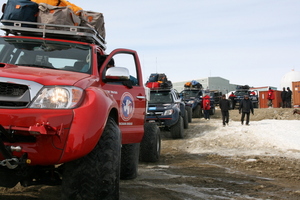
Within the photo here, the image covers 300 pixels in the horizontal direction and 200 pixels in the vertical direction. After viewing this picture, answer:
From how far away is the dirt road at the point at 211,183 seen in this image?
16.0 feet

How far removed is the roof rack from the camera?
491 centimetres

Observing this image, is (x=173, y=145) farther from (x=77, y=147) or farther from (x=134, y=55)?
(x=77, y=147)

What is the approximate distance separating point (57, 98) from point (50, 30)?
192cm

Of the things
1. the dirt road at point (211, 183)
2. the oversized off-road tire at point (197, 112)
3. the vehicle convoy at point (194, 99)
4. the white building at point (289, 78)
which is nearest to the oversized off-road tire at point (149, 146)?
the dirt road at point (211, 183)

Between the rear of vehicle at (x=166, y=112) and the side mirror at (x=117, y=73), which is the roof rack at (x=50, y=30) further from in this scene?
the rear of vehicle at (x=166, y=112)

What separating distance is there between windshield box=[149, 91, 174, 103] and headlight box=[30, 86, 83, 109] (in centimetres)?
1215

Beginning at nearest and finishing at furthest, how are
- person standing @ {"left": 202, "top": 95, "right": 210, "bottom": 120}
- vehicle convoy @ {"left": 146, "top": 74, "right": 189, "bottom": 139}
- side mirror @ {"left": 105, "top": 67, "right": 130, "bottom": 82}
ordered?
side mirror @ {"left": 105, "top": 67, "right": 130, "bottom": 82}, vehicle convoy @ {"left": 146, "top": 74, "right": 189, "bottom": 139}, person standing @ {"left": 202, "top": 95, "right": 210, "bottom": 120}

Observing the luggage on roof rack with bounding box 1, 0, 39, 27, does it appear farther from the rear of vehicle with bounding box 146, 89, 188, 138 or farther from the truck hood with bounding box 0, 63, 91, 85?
the rear of vehicle with bounding box 146, 89, 188, 138

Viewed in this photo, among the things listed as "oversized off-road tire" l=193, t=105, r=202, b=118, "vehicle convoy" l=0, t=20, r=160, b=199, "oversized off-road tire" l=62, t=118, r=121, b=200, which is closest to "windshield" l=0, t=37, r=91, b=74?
"vehicle convoy" l=0, t=20, r=160, b=199

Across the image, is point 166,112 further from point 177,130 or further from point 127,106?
point 127,106

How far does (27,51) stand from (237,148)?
31.4ft

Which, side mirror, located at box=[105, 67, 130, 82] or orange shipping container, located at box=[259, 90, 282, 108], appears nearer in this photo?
side mirror, located at box=[105, 67, 130, 82]

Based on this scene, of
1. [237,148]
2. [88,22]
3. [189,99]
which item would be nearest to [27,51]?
[88,22]

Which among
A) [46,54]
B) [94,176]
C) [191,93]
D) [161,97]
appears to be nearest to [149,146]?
[46,54]
